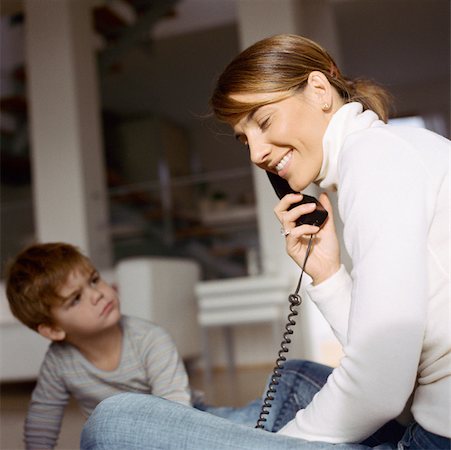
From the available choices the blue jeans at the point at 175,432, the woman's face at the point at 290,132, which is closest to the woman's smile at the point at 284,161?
the woman's face at the point at 290,132

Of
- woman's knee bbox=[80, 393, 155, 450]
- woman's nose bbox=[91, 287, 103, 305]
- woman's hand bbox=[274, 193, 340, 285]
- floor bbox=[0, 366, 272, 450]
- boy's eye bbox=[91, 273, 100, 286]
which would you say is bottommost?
floor bbox=[0, 366, 272, 450]

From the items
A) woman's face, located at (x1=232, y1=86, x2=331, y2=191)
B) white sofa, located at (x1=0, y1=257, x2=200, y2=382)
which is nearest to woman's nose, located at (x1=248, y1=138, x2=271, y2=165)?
woman's face, located at (x1=232, y1=86, x2=331, y2=191)

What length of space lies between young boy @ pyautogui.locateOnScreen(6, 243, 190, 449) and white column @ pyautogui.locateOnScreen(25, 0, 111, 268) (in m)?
3.29

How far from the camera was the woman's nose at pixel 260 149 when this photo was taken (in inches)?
39.4

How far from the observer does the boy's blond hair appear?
5.65 ft

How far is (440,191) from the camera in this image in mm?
766

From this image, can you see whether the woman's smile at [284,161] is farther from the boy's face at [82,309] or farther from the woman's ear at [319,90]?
the boy's face at [82,309]

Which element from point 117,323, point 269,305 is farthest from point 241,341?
point 117,323

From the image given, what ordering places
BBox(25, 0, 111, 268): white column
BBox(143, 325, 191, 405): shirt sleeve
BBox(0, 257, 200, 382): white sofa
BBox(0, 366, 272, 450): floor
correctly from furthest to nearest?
BBox(25, 0, 111, 268): white column, BBox(0, 257, 200, 382): white sofa, BBox(0, 366, 272, 450): floor, BBox(143, 325, 191, 405): shirt sleeve

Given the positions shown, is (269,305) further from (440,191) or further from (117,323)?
(440,191)

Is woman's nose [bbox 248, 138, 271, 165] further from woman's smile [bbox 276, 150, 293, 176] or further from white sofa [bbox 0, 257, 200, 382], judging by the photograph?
white sofa [bbox 0, 257, 200, 382]

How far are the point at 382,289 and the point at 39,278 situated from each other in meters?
1.20

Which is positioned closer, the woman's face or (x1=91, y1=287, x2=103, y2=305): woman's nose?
the woman's face

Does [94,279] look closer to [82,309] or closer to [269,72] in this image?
[82,309]
